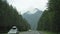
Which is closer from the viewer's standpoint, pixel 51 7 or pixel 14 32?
pixel 14 32

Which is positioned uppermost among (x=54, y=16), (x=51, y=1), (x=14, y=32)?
(x=51, y=1)

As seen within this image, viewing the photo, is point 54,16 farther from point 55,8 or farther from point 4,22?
point 4,22

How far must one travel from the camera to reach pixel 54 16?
57062 millimetres

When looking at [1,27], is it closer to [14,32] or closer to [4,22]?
[4,22]

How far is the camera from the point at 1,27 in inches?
2589

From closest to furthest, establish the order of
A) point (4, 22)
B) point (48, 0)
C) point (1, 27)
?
point (48, 0)
point (1, 27)
point (4, 22)

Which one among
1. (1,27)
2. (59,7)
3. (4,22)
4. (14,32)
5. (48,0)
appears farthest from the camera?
(4,22)

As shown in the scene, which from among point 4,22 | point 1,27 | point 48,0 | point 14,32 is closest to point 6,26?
point 4,22

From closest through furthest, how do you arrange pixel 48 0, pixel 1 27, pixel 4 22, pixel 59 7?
pixel 59 7 → pixel 48 0 → pixel 1 27 → pixel 4 22

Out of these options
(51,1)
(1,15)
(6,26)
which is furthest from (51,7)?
(6,26)

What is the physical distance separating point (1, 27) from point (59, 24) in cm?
1743

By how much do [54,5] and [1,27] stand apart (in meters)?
18.3

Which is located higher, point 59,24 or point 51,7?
point 51,7

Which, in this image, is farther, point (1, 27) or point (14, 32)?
point (1, 27)
